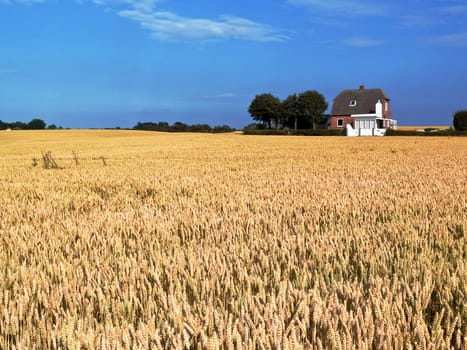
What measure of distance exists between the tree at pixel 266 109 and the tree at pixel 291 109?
51.2 inches

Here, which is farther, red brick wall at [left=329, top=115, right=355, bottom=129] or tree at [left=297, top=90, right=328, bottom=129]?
tree at [left=297, top=90, right=328, bottom=129]

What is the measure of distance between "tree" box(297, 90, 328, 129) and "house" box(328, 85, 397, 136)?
35.1 ft


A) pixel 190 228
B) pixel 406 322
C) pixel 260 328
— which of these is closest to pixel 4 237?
pixel 190 228

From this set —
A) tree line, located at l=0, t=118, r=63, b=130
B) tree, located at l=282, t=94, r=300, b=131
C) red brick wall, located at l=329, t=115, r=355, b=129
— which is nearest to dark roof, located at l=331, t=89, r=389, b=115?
red brick wall, located at l=329, t=115, r=355, b=129

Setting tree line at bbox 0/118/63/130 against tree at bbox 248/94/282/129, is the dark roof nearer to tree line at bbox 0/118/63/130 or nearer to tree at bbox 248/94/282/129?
tree at bbox 248/94/282/129

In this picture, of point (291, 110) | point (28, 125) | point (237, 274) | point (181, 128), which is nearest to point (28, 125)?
point (28, 125)

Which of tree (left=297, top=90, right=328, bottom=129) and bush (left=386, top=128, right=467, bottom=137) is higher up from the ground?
tree (left=297, top=90, right=328, bottom=129)

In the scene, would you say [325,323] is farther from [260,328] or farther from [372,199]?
[372,199]

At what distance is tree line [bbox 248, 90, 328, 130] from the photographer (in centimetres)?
9038

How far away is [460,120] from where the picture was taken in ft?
204

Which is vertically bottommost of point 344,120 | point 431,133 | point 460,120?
point 431,133

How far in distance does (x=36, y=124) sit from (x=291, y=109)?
4961cm

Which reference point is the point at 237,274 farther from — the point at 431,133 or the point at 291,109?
the point at 291,109

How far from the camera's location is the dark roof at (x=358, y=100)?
2975 inches
